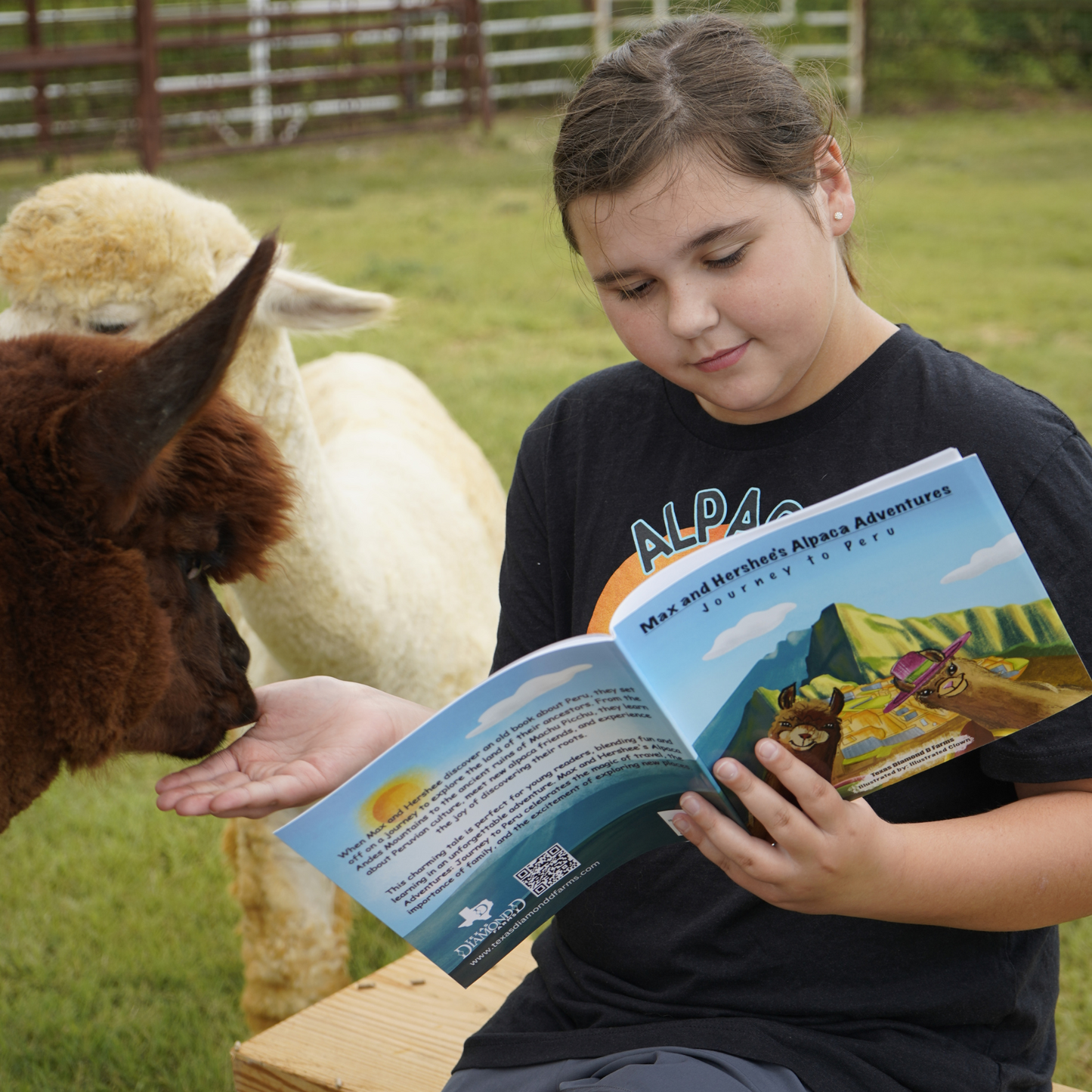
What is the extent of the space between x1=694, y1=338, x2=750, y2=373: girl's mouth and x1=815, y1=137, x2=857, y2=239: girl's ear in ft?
0.60

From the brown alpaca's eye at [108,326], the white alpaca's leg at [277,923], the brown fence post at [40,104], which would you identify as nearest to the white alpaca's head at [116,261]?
the brown alpaca's eye at [108,326]

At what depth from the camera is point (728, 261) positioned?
1.22 metres

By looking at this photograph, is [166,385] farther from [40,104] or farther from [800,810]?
[40,104]

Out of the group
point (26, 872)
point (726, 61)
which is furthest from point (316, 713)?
point (26, 872)

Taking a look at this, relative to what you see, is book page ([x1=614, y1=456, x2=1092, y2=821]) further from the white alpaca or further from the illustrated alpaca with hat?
the white alpaca

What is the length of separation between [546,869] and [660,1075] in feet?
0.73

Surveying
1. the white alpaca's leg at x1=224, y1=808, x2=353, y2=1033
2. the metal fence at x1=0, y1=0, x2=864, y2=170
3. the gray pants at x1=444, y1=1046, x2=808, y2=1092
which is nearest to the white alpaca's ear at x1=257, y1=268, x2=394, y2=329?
the white alpaca's leg at x1=224, y1=808, x2=353, y2=1033

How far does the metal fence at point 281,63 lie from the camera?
10.6m

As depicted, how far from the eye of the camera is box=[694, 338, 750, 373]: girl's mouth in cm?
125

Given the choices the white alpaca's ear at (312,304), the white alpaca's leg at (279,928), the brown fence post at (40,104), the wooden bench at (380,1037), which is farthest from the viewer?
the brown fence post at (40,104)

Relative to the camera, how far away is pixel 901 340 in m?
1.31

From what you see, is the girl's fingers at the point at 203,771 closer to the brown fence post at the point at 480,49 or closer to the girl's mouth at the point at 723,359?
the girl's mouth at the point at 723,359

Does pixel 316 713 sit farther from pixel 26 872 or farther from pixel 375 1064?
pixel 26 872

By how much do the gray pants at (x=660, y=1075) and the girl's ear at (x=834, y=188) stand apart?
0.88 metres
